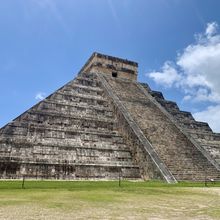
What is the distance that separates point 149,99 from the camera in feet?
84.0

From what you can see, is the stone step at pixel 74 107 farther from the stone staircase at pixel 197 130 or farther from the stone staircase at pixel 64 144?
the stone staircase at pixel 197 130

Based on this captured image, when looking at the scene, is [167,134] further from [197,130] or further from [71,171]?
[71,171]

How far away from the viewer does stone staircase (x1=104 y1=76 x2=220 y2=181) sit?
17359 mm

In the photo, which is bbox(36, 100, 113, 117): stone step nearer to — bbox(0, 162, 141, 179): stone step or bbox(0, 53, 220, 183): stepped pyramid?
bbox(0, 53, 220, 183): stepped pyramid

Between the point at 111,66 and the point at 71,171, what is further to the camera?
the point at 111,66

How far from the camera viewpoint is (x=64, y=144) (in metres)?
16.8

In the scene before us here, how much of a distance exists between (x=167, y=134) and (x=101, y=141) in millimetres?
4974

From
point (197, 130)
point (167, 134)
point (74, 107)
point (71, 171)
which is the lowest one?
point (71, 171)

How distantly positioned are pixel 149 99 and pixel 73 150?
10887 millimetres

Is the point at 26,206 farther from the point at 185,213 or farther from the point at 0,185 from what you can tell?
the point at 0,185

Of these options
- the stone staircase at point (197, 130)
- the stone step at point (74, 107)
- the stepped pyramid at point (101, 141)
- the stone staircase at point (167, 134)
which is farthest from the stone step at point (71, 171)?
the stone staircase at point (197, 130)

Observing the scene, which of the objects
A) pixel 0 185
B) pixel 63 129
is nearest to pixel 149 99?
pixel 63 129

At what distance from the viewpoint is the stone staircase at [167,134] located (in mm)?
17359

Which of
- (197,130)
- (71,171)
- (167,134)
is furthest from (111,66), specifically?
(71,171)
